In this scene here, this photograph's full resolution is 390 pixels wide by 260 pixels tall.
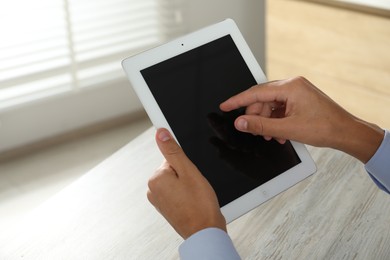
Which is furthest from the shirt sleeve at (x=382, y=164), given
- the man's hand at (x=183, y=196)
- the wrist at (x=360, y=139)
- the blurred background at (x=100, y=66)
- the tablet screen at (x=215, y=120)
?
the blurred background at (x=100, y=66)

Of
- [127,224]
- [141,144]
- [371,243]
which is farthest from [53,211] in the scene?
[371,243]

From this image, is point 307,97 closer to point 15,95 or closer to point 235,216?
point 235,216

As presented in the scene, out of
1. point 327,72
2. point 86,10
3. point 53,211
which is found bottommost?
point 327,72

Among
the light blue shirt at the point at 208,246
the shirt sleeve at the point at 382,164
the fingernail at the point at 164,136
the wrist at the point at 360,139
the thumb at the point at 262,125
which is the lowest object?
the shirt sleeve at the point at 382,164

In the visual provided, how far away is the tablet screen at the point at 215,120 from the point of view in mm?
983

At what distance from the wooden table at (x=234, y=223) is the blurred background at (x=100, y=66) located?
43.1 inches

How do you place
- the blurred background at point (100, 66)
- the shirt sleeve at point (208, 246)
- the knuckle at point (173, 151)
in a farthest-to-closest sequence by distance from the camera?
the blurred background at point (100, 66) → the knuckle at point (173, 151) → the shirt sleeve at point (208, 246)

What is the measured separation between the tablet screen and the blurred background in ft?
4.18

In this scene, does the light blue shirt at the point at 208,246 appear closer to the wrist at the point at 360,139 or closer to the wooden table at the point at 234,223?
the wooden table at the point at 234,223

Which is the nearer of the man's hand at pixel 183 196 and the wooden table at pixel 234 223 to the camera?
the man's hand at pixel 183 196

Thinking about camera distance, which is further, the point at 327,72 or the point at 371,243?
the point at 327,72

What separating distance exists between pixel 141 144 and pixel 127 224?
0.83 feet

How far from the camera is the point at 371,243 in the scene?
39.2 inches

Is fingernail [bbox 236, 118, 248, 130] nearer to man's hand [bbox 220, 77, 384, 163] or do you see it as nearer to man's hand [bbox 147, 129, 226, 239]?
man's hand [bbox 220, 77, 384, 163]
